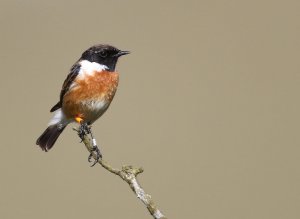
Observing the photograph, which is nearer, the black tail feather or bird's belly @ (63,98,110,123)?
bird's belly @ (63,98,110,123)

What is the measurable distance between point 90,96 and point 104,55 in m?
0.35

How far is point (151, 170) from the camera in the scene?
916 centimetres

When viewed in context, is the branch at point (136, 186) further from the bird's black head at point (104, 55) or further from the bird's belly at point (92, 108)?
the bird's black head at point (104, 55)

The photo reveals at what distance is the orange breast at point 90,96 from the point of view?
4465mm

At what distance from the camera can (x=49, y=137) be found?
483 centimetres

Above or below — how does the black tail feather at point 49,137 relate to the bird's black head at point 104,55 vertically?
below

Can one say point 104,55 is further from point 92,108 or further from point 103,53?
point 92,108

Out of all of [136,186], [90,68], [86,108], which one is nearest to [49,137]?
[86,108]

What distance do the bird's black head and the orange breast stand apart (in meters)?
0.09

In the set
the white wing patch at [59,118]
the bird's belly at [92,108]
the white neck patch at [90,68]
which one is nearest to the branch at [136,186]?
the bird's belly at [92,108]

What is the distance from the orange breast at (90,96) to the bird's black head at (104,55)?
9cm

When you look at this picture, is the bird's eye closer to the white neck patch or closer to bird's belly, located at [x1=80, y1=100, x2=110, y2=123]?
the white neck patch

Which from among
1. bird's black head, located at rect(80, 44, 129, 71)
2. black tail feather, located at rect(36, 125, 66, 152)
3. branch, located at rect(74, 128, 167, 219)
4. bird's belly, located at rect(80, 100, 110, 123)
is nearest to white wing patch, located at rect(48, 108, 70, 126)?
black tail feather, located at rect(36, 125, 66, 152)

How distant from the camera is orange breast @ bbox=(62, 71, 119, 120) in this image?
14.6 ft
